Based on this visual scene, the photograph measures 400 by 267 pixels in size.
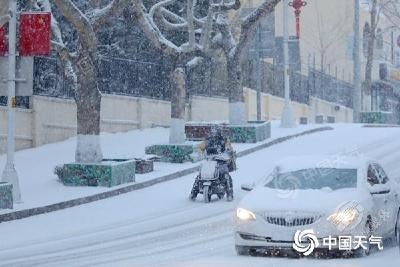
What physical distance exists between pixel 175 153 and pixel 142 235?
10.4 m

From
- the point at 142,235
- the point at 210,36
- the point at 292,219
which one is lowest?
the point at 142,235

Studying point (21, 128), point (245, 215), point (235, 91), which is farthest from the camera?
point (235, 91)

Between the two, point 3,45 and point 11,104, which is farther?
point 3,45

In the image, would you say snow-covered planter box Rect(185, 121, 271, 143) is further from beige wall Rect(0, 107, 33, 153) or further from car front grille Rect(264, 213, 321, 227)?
car front grille Rect(264, 213, 321, 227)

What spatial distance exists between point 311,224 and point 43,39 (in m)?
9.42

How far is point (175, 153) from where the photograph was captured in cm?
2500

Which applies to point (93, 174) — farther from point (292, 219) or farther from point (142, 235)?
point (292, 219)

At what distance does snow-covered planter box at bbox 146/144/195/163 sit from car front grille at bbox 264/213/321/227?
13702mm

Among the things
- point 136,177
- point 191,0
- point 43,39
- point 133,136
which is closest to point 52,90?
point 133,136

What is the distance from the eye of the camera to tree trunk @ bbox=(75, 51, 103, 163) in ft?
68.7

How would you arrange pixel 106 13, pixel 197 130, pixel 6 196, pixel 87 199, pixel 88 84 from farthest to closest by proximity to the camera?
1. pixel 197 130
2. pixel 106 13
3. pixel 88 84
4. pixel 87 199
5. pixel 6 196

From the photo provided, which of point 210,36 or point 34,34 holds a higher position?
point 210,36

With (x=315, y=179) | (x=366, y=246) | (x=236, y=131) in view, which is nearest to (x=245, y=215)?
(x=315, y=179)

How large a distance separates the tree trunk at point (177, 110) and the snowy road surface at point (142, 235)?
2932 millimetres
